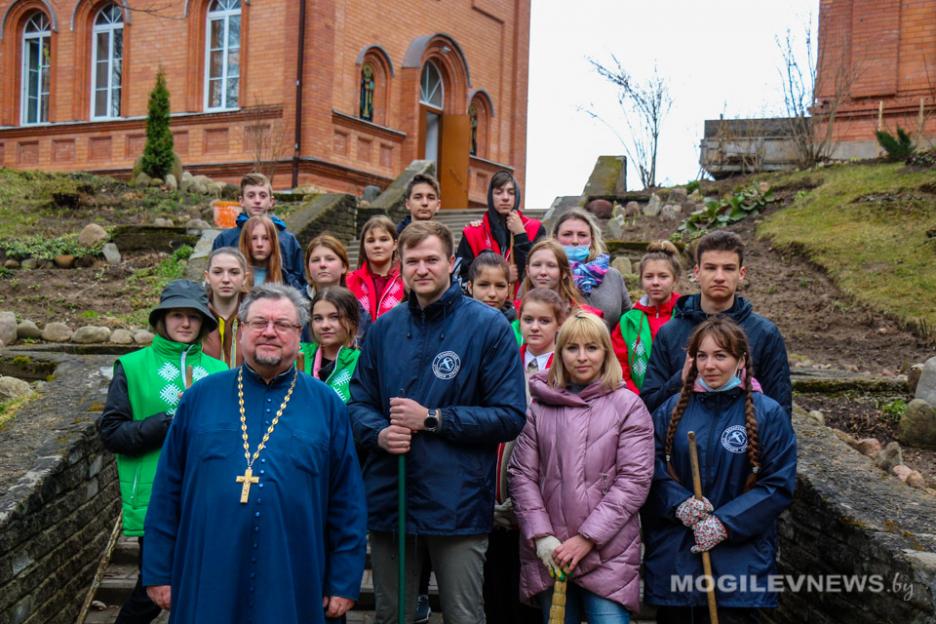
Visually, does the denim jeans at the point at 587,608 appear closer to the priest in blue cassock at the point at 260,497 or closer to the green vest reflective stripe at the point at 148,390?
the priest in blue cassock at the point at 260,497

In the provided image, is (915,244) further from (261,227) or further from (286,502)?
(286,502)

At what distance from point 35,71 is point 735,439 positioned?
2235 cm

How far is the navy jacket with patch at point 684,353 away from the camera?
412 cm

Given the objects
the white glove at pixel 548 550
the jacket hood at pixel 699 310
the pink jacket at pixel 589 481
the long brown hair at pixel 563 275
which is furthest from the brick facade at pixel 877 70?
the white glove at pixel 548 550

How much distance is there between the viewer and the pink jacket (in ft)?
12.0

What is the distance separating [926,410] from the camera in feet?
20.0

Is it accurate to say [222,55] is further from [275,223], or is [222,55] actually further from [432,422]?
[432,422]

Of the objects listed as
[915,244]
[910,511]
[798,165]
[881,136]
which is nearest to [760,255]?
[915,244]

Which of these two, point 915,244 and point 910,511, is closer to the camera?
point 910,511

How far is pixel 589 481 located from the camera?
3.74 metres

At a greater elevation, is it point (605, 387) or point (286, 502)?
point (605, 387)

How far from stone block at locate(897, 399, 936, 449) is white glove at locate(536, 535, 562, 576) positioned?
3.58 metres

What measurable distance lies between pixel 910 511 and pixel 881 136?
1276 centimetres

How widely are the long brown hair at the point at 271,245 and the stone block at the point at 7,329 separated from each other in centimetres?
446
